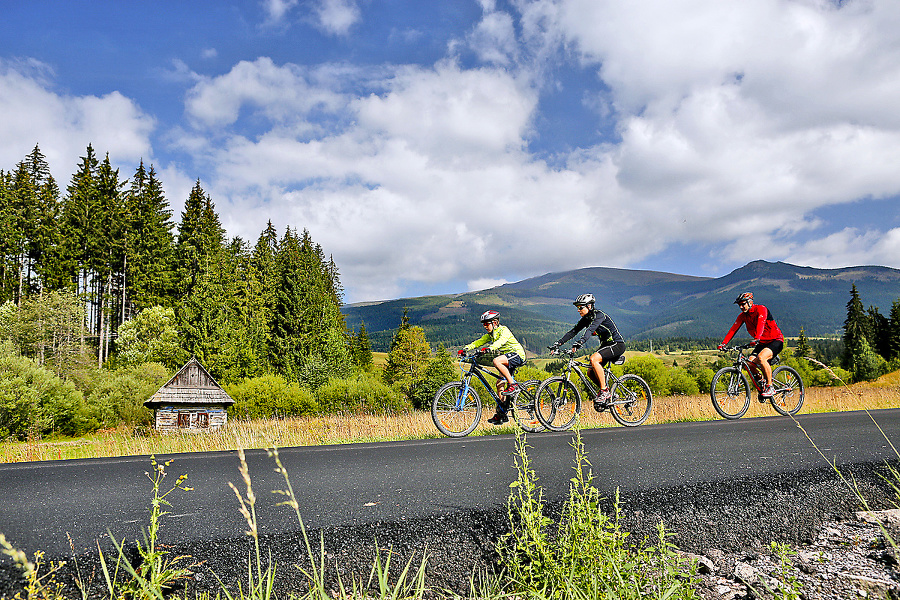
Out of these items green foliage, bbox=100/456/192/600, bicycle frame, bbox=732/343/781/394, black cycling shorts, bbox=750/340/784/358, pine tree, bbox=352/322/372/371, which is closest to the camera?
green foliage, bbox=100/456/192/600

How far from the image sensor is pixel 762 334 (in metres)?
10.4

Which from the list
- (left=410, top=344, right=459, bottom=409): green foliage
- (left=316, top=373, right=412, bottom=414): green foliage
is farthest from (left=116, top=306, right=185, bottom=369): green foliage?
(left=410, top=344, right=459, bottom=409): green foliage

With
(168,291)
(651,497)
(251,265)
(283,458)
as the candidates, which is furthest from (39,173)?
(651,497)

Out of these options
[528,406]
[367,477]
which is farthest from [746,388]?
[367,477]

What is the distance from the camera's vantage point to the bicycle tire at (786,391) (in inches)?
430

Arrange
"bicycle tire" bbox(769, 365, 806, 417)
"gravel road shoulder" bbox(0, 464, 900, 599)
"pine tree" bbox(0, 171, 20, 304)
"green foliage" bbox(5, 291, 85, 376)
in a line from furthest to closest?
"pine tree" bbox(0, 171, 20, 304) < "green foliage" bbox(5, 291, 85, 376) < "bicycle tire" bbox(769, 365, 806, 417) < "gravel road shoulder" bbox(0, 464, 900, 599)

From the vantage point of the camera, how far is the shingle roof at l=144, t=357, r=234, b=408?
105ft

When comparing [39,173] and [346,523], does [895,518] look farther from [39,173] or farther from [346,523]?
[39,173]

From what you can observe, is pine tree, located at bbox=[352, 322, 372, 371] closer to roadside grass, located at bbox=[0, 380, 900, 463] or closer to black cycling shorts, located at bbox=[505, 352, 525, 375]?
roadside grass, located at bbox=[0, 380, 900, 463]

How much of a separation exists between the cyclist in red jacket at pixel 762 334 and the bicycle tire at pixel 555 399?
11.8 feet

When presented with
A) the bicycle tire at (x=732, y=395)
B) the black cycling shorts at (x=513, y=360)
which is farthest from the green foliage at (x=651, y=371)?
the black cycling shorts at (x=513, y=360)

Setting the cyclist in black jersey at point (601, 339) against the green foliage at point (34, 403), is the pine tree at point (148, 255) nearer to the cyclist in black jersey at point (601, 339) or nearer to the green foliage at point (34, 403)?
the green foliage at point (34, 403)

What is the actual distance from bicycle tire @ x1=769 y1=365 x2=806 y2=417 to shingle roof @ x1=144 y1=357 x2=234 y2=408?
104 ft

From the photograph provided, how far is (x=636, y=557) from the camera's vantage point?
2928 mm
